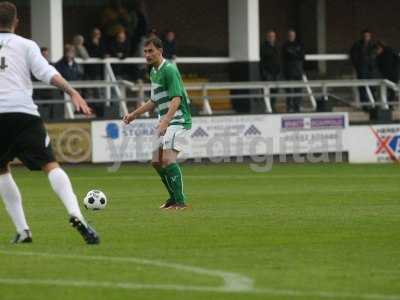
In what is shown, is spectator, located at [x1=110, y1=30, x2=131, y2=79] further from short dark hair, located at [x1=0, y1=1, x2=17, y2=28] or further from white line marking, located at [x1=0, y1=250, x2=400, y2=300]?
white line marking, located at [x1=0, y1=250, x2=400, y2=300]

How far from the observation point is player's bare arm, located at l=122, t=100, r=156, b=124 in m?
16.0

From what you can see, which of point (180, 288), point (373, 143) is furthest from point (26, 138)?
point (373, 143)

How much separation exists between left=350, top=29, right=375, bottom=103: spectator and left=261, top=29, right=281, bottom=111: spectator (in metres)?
2.29

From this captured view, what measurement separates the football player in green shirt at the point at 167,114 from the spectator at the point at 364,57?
18826mm

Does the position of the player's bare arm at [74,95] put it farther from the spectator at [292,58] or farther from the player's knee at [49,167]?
the spectator at [292,58]

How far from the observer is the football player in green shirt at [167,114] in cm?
1594

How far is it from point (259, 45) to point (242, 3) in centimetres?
214

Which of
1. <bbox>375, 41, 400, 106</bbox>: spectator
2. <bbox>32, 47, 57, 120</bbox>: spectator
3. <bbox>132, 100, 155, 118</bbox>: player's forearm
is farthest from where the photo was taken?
<bbox>375, 41, 400, 106</bbox>: spectator

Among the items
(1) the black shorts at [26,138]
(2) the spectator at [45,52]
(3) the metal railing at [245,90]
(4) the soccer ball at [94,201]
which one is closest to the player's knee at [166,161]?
(4) the soccer ball at [94,201]

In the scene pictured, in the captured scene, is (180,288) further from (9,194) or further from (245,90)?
(245,90)

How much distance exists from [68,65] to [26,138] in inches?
728

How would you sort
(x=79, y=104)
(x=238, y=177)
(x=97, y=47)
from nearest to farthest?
(x=79, y=104), (x=238, y=177), (x=97, y=47)

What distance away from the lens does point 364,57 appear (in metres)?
34.8

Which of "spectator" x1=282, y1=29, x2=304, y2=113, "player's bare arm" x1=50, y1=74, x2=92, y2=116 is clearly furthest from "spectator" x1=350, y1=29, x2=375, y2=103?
"player's bare arm" x1=50, y1=74, x2=92, y2=116
